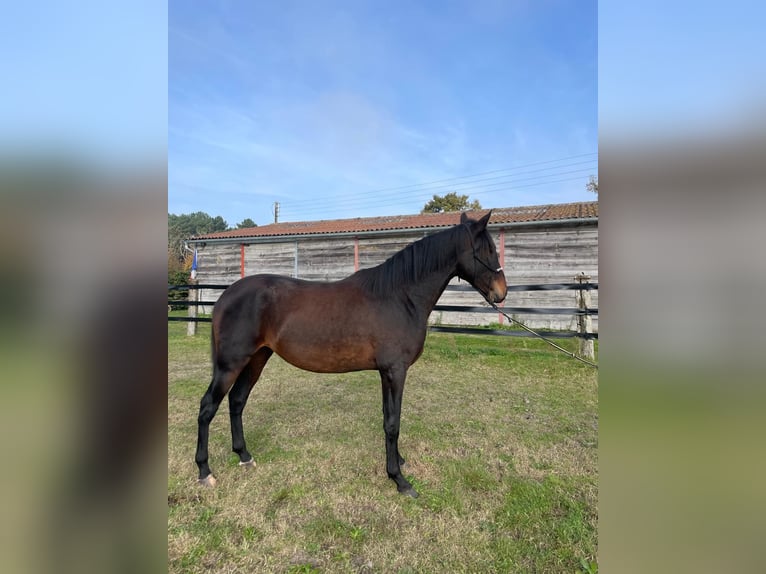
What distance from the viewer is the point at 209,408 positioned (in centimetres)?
286

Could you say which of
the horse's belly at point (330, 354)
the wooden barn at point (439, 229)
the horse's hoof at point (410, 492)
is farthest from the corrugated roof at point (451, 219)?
the horse's hoof at point (410, 492)

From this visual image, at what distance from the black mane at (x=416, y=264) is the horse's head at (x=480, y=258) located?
0.08m

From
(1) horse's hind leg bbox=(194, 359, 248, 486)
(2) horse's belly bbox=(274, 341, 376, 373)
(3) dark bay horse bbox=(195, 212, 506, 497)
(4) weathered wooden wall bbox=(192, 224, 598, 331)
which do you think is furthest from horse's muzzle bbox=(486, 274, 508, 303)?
(4) weathered wooden wall bbox=(192, 224, 598, 331)

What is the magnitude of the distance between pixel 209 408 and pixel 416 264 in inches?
75.7

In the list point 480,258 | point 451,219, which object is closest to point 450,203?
point 451,219

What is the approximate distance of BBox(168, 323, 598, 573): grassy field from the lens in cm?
206

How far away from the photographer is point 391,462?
2.77 meters

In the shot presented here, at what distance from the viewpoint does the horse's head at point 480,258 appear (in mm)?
2988

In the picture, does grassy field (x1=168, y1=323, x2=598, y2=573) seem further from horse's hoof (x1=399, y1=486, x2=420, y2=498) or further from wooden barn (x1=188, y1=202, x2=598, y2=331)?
wooden barn (x1=188, y1=202, x2=598, y2=331)

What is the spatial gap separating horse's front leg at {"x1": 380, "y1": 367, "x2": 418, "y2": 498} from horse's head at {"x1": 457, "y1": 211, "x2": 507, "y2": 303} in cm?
94

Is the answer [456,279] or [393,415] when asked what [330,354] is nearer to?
[393,415]
